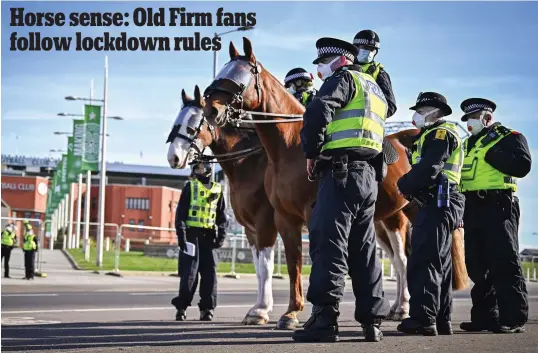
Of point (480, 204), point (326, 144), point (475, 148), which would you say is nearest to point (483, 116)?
point (475, 148)

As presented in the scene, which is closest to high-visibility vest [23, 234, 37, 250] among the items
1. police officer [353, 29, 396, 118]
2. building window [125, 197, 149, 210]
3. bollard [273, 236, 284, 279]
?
bollard [273, 236, 284, 279]

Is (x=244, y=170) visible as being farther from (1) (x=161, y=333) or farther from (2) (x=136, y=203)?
(2) (x=136, y=203)

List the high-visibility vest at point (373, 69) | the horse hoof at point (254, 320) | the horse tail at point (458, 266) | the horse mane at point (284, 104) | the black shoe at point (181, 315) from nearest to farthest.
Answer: the high-visibility vest at point (373, 69) → the horse mane at point (284, 104) → the horse tail at point (458, 266) → the horse hoof at point (254, 320) → the black shoe at point (181, 315)

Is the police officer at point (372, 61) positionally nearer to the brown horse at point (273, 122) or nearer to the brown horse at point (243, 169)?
the brown horse at point (273, 122)

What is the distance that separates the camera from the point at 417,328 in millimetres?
8242

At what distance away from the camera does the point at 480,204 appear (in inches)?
372

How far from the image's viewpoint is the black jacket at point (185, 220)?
1261 centimetres

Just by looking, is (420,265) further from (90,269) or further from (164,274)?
(90,269)

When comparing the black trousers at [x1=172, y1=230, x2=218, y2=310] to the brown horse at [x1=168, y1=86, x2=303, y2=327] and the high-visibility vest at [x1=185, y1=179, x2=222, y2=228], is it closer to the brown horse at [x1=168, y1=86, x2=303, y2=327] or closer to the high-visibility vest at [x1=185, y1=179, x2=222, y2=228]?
the high-visibility vest at [x1=185, y1=179, x2=222, y2=228]

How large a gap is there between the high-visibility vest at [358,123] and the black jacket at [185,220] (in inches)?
212

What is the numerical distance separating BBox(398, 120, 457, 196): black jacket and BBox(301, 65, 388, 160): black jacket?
102 centimetres

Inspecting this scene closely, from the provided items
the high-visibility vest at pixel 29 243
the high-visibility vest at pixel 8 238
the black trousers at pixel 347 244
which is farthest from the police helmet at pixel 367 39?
the high-visibility vest at pixel 8 238

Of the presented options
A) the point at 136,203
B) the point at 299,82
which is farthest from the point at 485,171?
the point at 136,203

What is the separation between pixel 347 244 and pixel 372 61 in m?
2.99
